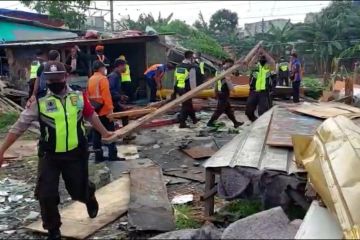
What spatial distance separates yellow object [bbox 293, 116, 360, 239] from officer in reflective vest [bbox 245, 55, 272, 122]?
5168 millimetres

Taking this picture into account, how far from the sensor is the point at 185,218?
530 cm

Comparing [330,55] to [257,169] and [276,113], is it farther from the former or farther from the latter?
[257,169]

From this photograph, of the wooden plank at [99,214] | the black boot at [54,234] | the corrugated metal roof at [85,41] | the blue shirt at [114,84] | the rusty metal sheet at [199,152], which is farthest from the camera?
the corrugated metal roof at [85,41]

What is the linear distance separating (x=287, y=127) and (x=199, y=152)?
2.75m

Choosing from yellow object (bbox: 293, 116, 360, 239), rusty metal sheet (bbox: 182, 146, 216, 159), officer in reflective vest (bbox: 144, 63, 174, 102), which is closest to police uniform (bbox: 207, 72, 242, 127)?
rusty metal sheet (bbox: 182, 146, 216, 159)

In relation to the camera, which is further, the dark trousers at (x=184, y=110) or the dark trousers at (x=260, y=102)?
the dark trousers at (x=184, y=110)

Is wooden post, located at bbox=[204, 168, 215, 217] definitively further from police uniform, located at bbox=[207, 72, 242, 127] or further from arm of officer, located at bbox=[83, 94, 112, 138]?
police uniform, located at bbox=[207, 72, 242, 127]

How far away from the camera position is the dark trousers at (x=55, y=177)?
4.45 m

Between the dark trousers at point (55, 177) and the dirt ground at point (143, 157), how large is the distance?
1.47ft

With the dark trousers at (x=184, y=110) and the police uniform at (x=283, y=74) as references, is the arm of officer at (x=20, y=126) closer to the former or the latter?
the dark trousers at (x=184, y=110)

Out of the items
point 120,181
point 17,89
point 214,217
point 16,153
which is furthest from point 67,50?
point 214,217

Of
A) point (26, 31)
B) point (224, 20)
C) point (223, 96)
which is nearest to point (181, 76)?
point (223, 96)

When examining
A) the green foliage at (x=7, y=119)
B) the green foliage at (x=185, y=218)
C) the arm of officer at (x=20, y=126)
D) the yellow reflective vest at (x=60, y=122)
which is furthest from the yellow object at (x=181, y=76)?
the arm of officer at (x=20, y=126)

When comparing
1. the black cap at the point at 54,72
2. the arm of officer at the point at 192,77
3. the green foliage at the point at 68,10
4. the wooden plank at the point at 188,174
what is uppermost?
the green foliage at the point at 68,10
